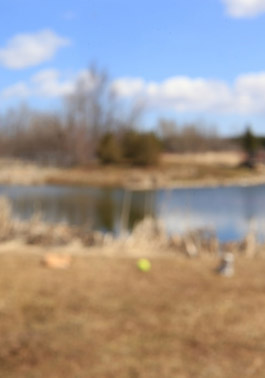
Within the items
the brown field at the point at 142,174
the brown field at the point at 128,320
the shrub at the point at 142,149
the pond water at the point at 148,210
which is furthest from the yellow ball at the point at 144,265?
the shrub at the point at 142,149

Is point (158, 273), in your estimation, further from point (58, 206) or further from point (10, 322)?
point (58, 206)

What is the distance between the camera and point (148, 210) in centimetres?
1630

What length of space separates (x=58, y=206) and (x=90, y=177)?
13093 millimetres

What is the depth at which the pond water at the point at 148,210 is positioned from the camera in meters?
12.0

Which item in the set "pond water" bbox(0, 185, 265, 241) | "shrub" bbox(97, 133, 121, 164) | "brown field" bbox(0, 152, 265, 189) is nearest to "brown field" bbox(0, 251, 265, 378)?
"pond water" bbox(0, 185, 265, 241)

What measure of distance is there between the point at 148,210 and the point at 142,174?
15.0m

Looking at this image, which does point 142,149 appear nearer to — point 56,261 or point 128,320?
point 56,261

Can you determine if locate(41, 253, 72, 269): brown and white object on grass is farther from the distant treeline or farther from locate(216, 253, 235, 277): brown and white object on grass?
the distant treeline

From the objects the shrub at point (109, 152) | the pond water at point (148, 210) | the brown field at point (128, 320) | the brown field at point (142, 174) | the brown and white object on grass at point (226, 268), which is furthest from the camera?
the shrub at point (109, 152)

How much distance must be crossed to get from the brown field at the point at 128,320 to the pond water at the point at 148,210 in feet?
12.6

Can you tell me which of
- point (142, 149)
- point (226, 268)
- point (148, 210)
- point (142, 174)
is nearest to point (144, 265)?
point (226, 268)

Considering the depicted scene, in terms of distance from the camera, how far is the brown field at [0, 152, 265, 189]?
2934 centimetres

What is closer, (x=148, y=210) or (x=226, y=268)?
(x=226, y=268)

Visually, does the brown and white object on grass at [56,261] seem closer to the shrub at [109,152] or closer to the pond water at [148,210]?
the pond water at [148,210]
